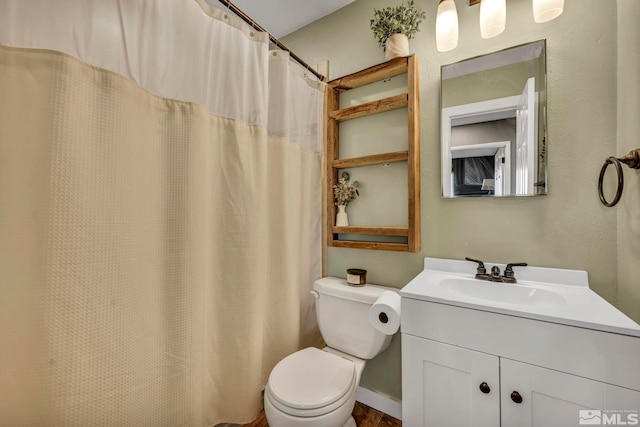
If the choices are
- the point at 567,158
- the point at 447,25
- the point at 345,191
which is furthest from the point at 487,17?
the point at 345,191

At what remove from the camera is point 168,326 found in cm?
98

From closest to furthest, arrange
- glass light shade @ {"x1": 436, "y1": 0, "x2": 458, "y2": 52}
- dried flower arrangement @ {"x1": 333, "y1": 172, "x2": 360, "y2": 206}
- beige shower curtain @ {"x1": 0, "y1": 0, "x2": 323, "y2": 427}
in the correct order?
beige shower curtain @ {"x1": 0, "y1": 0, "x2": 323, "y2": 427} < glass light shade @ {"x1": 436, "y1": 0, "x2": 458, "y2": 52} < dried flower arrangement @ {"x1": 333, "y1": 172, "x2": 360, "y2": 206}

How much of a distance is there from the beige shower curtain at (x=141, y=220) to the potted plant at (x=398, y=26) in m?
0.58

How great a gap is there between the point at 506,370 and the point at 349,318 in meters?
0.72

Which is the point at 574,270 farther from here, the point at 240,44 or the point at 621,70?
the point at 240,44

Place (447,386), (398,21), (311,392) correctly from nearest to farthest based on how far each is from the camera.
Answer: (447,386)
(311,392)
(398,21)

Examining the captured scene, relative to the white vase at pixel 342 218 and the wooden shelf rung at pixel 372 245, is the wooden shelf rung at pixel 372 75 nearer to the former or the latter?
the white vase at pixel 342 218

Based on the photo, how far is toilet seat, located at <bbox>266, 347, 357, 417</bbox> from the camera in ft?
3.36

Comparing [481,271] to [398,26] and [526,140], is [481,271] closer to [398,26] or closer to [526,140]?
[526,140]

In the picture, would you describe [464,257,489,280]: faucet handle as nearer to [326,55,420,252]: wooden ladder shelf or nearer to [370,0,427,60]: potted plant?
[326,55,420,252]: wooden ladder shelf

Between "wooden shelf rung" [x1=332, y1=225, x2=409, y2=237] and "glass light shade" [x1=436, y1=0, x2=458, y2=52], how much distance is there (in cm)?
95

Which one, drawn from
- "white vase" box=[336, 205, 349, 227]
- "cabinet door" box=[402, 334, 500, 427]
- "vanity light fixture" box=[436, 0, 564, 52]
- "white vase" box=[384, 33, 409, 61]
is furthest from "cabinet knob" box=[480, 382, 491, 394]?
"white vase" box=[384, 33, 409, 61]

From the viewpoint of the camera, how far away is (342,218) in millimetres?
1690

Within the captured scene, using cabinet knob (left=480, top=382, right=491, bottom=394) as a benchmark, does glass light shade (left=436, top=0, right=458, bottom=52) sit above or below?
above
